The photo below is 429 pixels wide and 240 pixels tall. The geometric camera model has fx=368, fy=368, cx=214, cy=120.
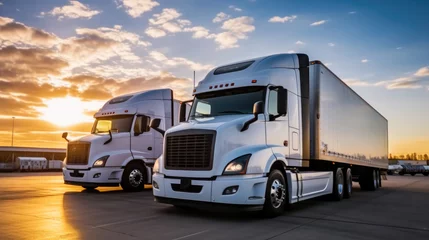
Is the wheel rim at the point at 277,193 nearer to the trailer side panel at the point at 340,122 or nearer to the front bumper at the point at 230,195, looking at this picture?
the front bumper at the point at 230,195

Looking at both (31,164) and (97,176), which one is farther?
(31,164)

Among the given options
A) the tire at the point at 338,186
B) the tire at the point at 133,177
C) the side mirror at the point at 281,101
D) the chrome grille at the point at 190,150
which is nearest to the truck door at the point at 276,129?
the side mirror at the point at 281,101

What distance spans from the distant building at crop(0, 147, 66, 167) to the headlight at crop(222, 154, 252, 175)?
2296 inches

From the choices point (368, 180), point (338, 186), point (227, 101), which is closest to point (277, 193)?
point (227, 101)

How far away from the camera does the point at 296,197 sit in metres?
8.59

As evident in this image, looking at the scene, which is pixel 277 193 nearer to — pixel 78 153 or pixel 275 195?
pixel 275 195

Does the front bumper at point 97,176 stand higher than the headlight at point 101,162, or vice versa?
the headlight at point 101,162

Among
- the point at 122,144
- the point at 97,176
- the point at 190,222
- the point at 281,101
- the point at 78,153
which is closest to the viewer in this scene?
the point at 190,222

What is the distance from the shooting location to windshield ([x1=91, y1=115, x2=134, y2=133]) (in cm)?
1364

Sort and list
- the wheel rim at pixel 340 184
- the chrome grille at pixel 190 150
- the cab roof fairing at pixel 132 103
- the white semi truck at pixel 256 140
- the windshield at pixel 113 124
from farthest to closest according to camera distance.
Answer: the cab roof fairing at pixel 132 103 < the windshield at pixel 113 124 < the wheel rim at pixel 340 184 < the chrome grille at pixel 190 150 < the white semi truck at pixel 256 140

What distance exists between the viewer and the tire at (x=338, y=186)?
38.3ft

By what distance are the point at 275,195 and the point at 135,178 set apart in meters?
6.99

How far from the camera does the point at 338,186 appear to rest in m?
11.8

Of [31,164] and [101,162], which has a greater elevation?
[101,162]
